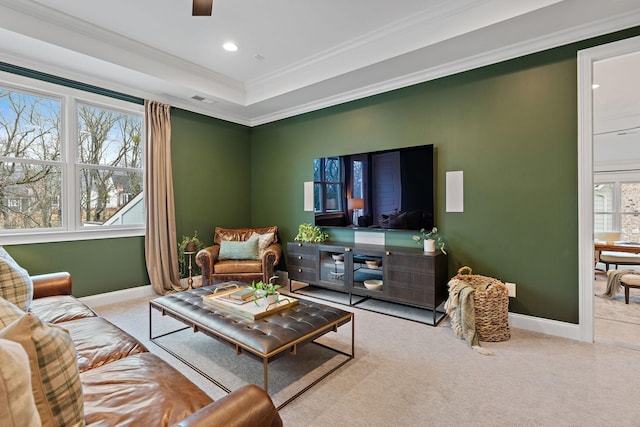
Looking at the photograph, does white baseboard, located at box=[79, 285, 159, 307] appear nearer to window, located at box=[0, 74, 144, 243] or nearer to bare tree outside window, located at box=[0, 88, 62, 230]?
window, located at box=[0, 74, 144, 243]

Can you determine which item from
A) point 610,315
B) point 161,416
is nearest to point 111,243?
point 161,416

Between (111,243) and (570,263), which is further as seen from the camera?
(111,243)

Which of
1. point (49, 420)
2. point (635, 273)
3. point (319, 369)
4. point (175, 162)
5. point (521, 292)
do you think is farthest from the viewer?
point (175, 162)

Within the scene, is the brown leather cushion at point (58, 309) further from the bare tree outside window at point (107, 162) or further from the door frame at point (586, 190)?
the door frame at point (586, 190)

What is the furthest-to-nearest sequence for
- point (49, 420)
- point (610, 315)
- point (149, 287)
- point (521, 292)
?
point (149, 287) → point (610, 315) → point (521, 292) → point (49, 420)

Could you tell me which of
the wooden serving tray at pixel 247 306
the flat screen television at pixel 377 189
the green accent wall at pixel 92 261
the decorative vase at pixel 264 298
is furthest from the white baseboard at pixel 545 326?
the green accent wall at pixel 92 261

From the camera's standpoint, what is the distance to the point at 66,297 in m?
2.57

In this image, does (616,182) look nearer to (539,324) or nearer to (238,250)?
(539,324)

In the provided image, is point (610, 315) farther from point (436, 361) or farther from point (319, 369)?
point (319, 369)

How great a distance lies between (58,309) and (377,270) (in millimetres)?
2831

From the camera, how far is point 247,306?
2361 mm

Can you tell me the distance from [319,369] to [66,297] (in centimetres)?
209

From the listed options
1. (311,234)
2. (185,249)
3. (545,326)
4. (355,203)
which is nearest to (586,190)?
(545,326)

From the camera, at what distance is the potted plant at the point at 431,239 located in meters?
3.44
